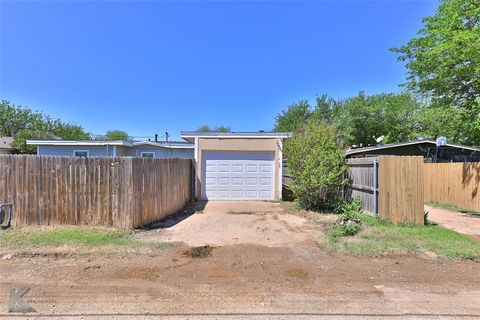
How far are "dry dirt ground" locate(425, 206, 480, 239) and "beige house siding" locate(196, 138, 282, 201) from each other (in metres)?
6.18

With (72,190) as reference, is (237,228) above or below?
below

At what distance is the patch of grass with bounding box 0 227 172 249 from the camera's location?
20.5 feet

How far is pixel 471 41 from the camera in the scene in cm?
1083

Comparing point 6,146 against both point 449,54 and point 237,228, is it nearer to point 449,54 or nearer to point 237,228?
point 237,228

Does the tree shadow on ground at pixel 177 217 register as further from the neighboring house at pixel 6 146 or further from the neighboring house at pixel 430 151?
the neighboring house at pixel 6 146

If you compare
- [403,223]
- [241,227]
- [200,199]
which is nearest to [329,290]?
[241,227]

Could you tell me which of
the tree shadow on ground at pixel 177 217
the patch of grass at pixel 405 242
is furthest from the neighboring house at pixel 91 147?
the patch of grass at pixel 405 242

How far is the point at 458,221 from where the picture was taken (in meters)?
9.93

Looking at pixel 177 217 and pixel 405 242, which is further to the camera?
pixel 177 217

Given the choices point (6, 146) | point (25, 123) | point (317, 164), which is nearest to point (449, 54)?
point (317, 164)

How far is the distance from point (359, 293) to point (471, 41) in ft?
35.6

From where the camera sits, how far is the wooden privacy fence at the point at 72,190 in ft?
25.1

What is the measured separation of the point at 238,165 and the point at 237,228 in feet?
20.7

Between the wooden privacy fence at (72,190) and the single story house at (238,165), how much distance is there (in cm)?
651
